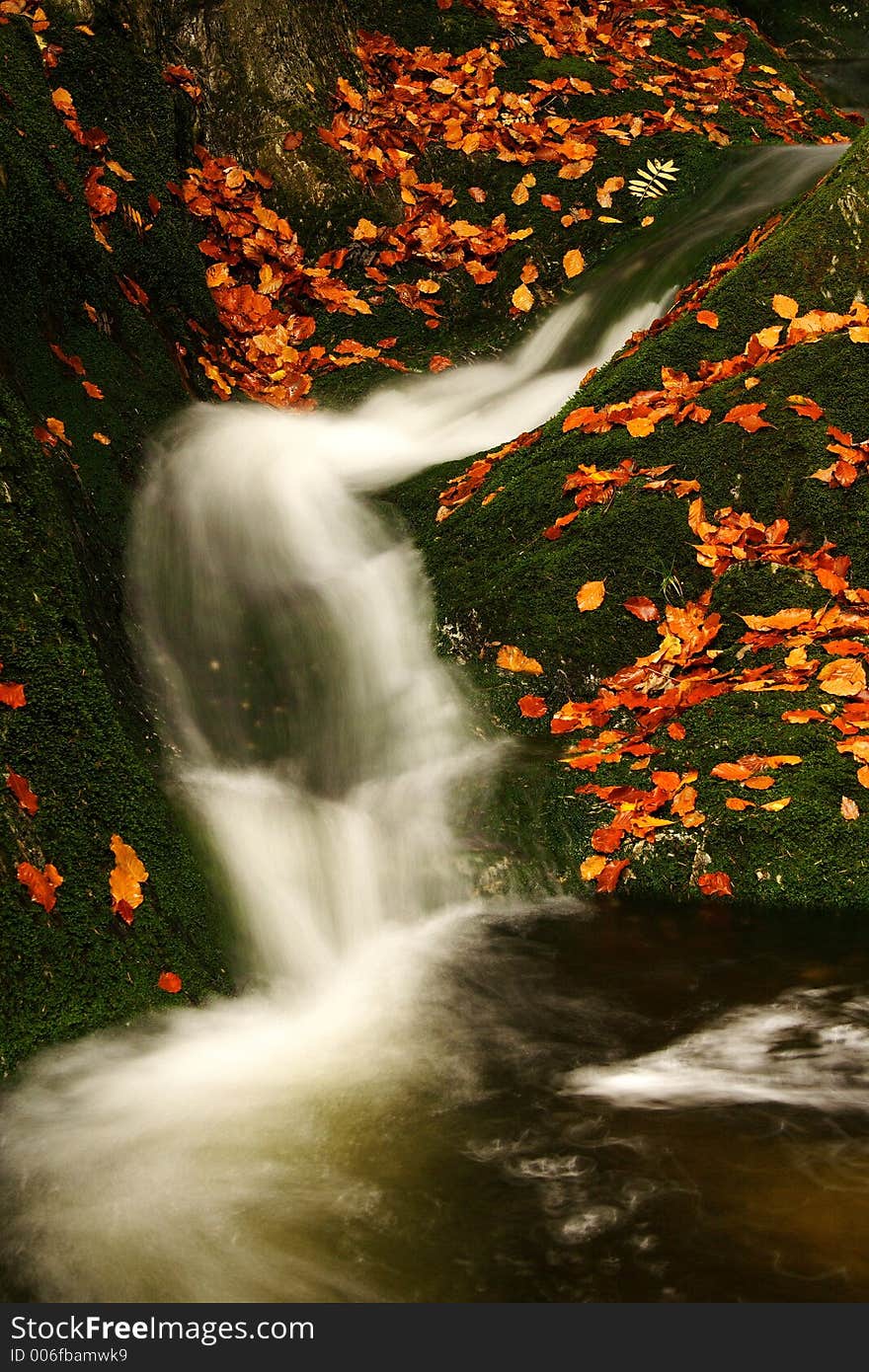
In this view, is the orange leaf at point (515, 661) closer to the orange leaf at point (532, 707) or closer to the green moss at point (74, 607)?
the orange leaf at point (532, 707)

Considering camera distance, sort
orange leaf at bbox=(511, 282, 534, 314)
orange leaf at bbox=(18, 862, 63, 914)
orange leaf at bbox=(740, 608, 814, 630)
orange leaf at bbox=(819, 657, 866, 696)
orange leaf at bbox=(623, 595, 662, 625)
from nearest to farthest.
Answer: orange leaf at bbox=(18, 862, 63, 914) → orange leaf at bbox=(819, 657, 866, 696) → orange leaf at bbox=(740, 608, 814, 630) → orange leaf at bbox=(623, 595, 662, 625) → orange leaf at bbox=(511, 282, 534, 314)

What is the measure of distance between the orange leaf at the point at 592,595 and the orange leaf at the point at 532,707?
39 centimetres

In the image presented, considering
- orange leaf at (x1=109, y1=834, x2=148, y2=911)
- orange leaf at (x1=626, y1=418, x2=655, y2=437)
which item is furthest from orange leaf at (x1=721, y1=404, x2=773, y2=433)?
orange leaf at (x1=109, y1=834, x2=148, y2=911)

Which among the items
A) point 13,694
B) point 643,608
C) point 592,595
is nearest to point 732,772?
point 643,608

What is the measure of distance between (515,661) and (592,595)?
1.24 ft

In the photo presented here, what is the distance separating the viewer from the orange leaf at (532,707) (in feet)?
14.6

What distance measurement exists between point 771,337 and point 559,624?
4.78 ft

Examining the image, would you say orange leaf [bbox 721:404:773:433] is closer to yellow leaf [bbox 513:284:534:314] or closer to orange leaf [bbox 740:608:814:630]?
orange leaf [bbox 740:608:814:630]

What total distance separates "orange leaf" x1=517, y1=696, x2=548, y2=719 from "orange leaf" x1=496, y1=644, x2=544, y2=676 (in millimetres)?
112

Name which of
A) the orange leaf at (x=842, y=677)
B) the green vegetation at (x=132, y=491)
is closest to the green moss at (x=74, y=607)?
the green vegetation at (x=132, y=491)

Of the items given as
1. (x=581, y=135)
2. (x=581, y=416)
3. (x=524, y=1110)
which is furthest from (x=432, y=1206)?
(x=581, y=135)

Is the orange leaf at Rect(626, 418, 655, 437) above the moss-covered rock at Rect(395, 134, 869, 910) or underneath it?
above

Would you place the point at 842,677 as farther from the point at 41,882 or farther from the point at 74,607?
the point at 41,882

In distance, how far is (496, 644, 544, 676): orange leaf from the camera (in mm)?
4551
